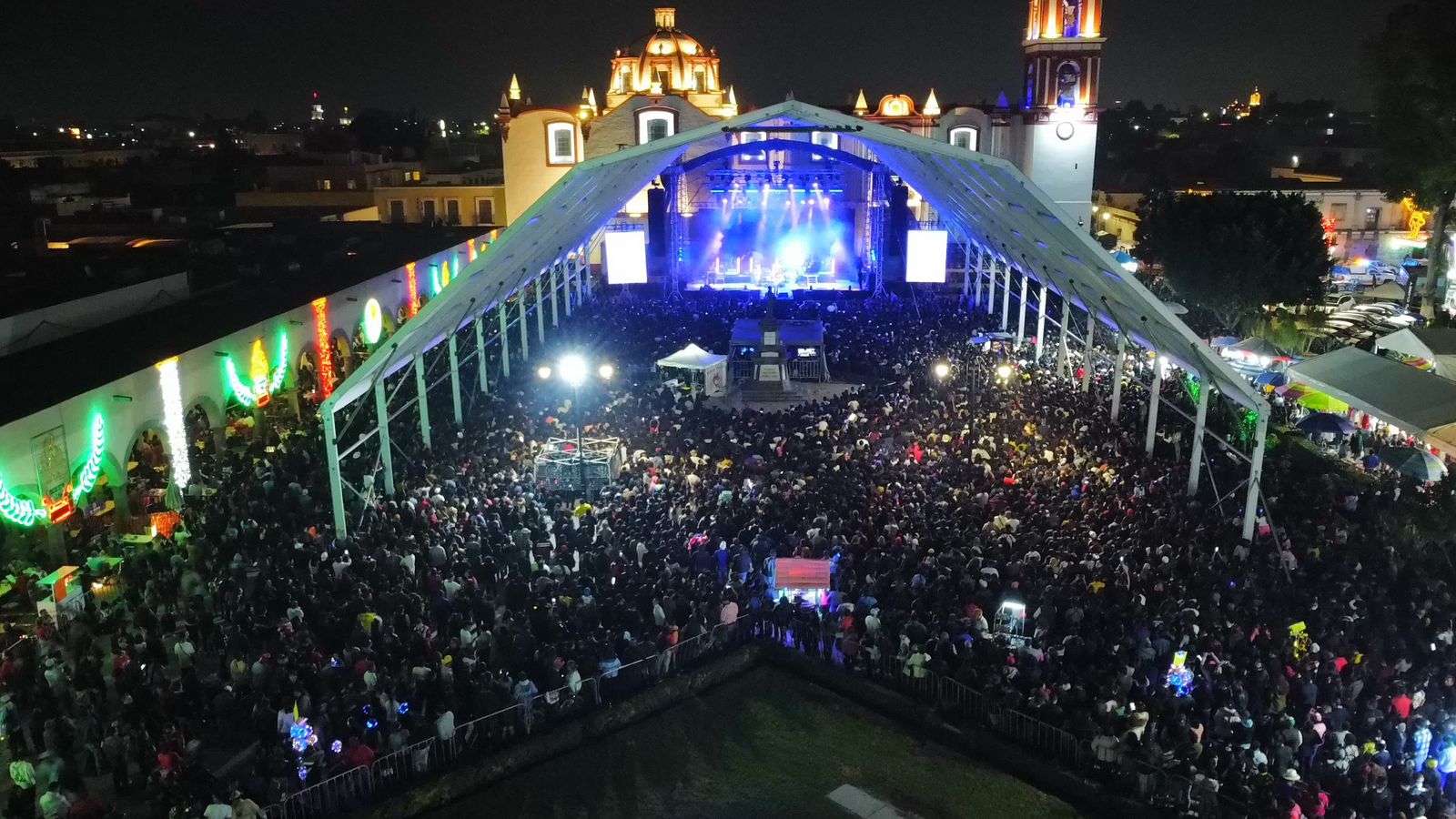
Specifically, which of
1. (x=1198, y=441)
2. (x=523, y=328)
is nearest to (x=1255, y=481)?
(x=1198, y=441)

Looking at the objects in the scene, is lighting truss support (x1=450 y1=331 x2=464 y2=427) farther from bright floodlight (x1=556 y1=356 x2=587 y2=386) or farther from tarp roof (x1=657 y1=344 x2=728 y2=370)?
tarp roof (x1=657 y1=344 x2=728 y2=370)

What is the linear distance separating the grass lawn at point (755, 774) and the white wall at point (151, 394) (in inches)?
316

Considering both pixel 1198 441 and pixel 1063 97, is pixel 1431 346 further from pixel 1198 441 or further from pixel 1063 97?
pixel 1063 97

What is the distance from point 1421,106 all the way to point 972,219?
12790 millimetres

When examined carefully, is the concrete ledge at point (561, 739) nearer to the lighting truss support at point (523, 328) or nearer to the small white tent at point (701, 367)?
the small white tent at point (701, 367)

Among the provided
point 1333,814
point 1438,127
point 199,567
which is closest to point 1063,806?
point 1333,814

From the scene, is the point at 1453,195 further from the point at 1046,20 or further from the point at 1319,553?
the point at 1319,553

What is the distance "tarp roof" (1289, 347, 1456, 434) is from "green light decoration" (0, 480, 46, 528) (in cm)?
1907

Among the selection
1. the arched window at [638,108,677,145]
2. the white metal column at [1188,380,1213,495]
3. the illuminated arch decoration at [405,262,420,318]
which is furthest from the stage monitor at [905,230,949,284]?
the white metal column at [1188,380,1213,495]

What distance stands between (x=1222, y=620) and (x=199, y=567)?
11100 mm

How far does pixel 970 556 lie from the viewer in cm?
1081

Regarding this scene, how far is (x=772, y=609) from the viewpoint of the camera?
1044 cm

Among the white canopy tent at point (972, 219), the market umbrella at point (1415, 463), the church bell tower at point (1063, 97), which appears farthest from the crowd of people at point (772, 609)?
the church bell tower at point (1063, 97)

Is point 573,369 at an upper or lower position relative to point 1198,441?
upper
